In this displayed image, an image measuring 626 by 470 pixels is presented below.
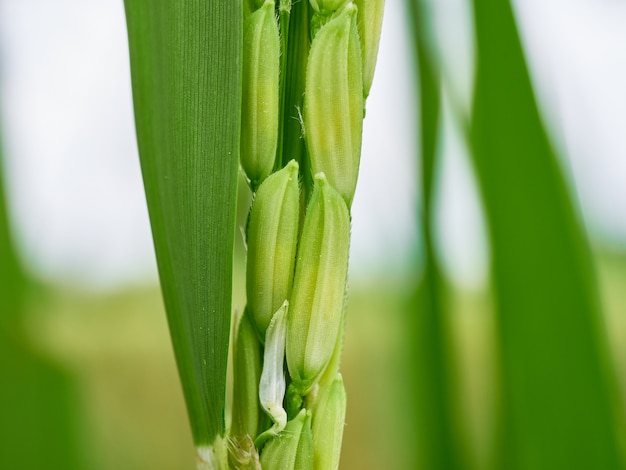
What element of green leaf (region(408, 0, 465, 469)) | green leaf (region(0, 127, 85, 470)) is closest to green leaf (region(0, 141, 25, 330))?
green leaf (region(0, 127, 85, 470))

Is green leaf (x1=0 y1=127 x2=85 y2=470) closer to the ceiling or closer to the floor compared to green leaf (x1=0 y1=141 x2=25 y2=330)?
closer to the floor

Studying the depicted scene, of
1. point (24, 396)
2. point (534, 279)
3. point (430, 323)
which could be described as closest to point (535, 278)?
point (534, 279)

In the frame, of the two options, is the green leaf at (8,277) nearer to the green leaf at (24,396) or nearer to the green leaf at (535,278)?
the green leaf at (24,396)

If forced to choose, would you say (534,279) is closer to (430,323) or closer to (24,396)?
(430,323)

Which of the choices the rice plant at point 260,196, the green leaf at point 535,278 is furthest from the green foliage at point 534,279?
the rice plant at point 260,196

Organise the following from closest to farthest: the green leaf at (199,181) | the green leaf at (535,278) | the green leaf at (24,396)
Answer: the green leaf at (199,181)
the green leaf at (535,278)
the green leaf at (24,396)

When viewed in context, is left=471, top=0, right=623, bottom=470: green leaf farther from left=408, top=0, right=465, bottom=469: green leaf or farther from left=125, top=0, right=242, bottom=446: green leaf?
left=125, top=0, right=242, bottom=446: green leaf

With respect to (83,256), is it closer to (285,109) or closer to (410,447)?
(410,447)
